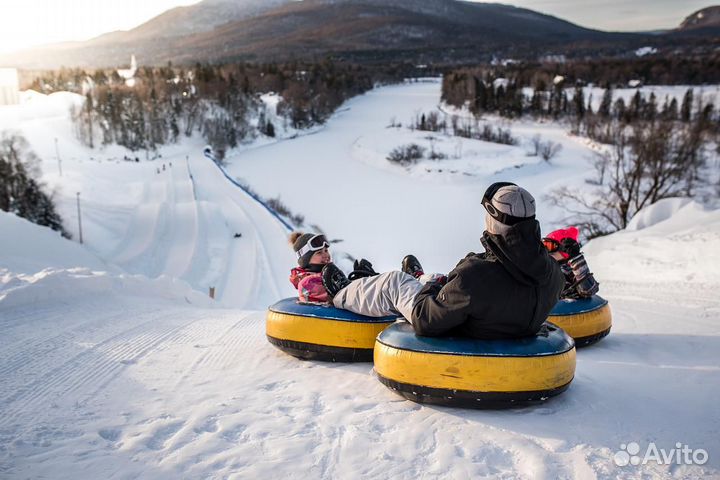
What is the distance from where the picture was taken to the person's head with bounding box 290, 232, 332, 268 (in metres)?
6.08

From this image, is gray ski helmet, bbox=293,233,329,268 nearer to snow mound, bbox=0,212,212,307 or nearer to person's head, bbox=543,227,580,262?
person's head, bbox=543,227,580,262

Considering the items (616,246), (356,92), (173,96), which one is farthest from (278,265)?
(356,92)

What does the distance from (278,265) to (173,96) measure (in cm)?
6129

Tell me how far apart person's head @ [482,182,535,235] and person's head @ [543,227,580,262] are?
111 inches

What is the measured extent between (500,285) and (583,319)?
8.60 feet

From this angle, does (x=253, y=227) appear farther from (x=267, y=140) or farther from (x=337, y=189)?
(x=267, y=140)

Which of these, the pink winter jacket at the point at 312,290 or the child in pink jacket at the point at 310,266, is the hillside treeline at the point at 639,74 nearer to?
the child in pink jacket at the point at 310,266

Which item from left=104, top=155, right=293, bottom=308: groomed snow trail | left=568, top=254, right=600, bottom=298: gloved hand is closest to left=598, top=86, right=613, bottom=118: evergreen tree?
left=104, top=155, right=293, bottom=308: groomed snow trail

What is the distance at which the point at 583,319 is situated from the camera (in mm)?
6242

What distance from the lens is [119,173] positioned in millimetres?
50938

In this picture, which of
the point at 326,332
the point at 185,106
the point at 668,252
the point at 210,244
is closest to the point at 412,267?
the point at 326,332

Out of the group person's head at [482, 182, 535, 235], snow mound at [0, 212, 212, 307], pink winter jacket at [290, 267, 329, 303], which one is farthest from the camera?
snow mound at [0, 212, 212, 307]

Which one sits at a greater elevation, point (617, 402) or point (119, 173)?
point (617, 402)

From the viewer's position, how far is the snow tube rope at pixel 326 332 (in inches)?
213
